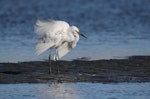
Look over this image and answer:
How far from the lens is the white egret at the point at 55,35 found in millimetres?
16406

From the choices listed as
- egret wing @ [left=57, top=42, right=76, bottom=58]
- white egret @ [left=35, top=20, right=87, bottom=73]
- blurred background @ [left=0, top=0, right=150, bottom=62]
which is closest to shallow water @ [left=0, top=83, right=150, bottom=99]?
white egret @ [left=35, top=20, right=87, bottom=73]

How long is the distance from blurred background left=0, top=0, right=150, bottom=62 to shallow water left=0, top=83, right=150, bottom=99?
3604 millimetres

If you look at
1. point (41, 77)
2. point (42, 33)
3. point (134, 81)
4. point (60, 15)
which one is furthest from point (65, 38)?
point (60, 15)

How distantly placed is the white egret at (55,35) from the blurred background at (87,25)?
3.38 ft

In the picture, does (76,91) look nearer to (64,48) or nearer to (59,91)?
(59,91)

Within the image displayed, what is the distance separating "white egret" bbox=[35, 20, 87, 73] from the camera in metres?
16.4

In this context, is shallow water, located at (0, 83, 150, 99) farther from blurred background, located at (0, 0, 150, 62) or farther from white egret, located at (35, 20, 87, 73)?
blurred background, located at (0, 0, 150, 62)

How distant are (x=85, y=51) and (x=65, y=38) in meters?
2.07

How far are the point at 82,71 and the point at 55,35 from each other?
4.00ft

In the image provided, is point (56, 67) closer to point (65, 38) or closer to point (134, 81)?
point (65, 38)

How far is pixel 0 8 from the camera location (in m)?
28.2

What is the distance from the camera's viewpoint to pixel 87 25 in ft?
78.5

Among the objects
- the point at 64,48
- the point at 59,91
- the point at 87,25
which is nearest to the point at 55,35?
the point at 64,48

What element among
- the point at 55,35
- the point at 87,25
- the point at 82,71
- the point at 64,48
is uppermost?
the point at 87,25
